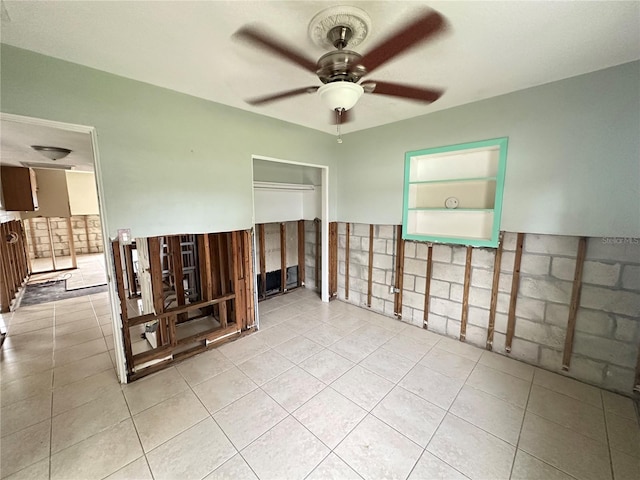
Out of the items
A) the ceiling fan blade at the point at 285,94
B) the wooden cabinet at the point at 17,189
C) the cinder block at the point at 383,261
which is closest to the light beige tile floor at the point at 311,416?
the cinder block at the point at 383,261

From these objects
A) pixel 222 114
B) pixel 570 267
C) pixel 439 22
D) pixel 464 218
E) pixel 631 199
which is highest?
pixel 222 114

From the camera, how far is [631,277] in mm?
2014

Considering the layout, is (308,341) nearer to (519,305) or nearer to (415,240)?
(415,240)

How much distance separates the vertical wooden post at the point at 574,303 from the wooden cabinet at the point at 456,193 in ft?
2.03

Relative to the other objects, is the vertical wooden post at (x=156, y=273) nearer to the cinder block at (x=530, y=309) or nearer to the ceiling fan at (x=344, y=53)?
the ceiling fan at (x=344, y=53)

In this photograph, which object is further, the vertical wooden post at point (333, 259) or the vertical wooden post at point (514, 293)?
the vertical wooden post at point (333, 259)

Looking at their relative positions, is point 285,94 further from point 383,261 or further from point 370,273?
point 370,273

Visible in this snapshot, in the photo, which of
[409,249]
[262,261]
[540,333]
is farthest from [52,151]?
[540,333]

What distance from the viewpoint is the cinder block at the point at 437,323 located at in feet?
10.2

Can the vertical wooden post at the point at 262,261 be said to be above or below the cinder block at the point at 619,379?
above

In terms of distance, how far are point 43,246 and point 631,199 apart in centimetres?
1187

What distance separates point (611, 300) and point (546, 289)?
1.34 feet

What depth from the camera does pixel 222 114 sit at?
266cm

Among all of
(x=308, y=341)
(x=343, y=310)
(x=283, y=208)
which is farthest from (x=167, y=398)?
(x=283, y=208)
